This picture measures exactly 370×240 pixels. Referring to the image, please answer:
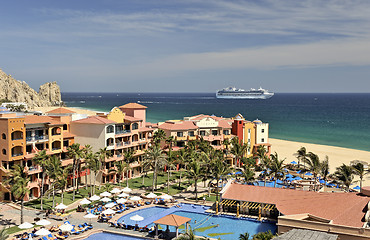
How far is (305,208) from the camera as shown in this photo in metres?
42.5

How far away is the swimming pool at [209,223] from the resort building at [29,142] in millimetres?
14964

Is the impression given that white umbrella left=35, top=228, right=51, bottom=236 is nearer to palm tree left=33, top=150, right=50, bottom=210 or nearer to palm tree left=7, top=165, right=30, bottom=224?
palm tree left=7, top=165, right=30, bottom=224

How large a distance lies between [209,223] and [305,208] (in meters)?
11.6

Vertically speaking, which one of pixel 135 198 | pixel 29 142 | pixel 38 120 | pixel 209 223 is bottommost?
pixel 209 223

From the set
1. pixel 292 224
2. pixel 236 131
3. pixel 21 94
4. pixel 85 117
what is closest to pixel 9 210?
pixel 85 117

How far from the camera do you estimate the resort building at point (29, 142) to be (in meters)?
49.8

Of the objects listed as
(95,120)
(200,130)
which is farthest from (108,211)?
(200,130)

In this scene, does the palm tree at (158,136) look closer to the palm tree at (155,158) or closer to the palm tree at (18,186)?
the palm tree at (155,158)

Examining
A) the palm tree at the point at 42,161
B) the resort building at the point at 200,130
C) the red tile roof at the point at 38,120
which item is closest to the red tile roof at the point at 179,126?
the resort building at the point at 200,130

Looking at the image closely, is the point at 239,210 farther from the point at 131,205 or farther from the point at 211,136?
the point at 211,136

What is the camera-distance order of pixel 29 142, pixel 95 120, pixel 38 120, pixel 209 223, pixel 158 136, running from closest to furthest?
pixel 209 223 → pixel 29 142 → pixel 38 120 → pixel 95 120 → pixel 158 136

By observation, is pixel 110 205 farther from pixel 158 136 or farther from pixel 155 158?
pixel 158 136

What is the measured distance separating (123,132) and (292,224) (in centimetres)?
3768

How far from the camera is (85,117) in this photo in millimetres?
66375
